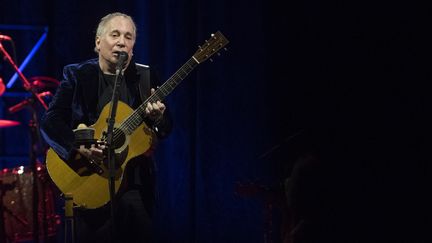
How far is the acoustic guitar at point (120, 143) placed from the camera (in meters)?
4.27

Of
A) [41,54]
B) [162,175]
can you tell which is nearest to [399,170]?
[162,175]

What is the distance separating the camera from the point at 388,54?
4.86m

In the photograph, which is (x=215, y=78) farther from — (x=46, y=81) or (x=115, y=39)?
(x=115, y=39)

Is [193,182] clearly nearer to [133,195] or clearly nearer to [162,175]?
[162,175]

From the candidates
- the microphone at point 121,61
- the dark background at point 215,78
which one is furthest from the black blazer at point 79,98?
the dark background at point 215,78

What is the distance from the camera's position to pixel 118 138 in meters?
4.27

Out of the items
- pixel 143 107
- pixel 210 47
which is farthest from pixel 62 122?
pixel 210 47

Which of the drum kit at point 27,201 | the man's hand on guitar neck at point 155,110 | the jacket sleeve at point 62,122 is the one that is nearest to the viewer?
the man's hand on guitar neck at point 155,110

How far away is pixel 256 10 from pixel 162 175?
1.85 metres

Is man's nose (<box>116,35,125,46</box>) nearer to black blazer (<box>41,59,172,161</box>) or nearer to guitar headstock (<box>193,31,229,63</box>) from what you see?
black blazer (<box>41,59,172,161</box>)

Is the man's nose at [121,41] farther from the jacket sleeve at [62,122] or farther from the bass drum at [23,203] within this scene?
the bass drum at [23,203]

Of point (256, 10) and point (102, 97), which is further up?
point (256, 10)

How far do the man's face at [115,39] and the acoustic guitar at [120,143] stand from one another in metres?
0.32

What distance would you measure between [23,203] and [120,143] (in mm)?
2123
